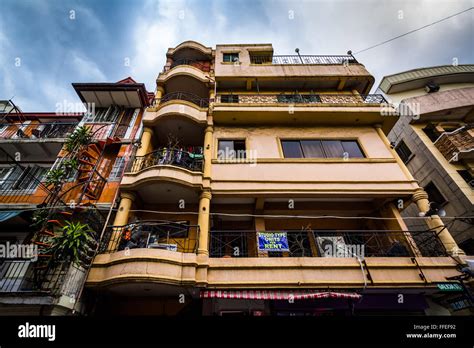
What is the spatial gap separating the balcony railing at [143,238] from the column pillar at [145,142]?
3.60 m

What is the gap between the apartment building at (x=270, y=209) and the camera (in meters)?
6.94

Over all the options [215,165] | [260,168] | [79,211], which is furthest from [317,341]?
[79,211]

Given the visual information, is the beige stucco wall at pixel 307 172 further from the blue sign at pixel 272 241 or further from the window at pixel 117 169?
the window at pixel 117 169

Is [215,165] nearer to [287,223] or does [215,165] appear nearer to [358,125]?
[287,223]

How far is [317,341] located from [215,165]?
723 cm

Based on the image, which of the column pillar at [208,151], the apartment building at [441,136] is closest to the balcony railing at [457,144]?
the apartment building at [441,136]

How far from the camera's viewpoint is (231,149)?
11.1 m

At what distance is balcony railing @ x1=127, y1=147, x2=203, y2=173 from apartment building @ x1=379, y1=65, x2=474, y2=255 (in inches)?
399

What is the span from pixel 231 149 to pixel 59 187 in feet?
26.1

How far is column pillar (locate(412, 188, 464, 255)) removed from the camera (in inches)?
300

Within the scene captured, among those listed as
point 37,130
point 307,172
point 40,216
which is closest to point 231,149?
point 307,172

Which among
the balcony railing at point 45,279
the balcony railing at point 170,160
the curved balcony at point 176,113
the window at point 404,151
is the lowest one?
the balcony railing at point 45,279

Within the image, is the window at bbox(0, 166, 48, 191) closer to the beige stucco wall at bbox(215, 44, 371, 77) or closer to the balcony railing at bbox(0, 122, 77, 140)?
the balcony railing at bbox(0, 122, 77, 140)

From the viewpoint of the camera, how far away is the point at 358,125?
39.8ft
